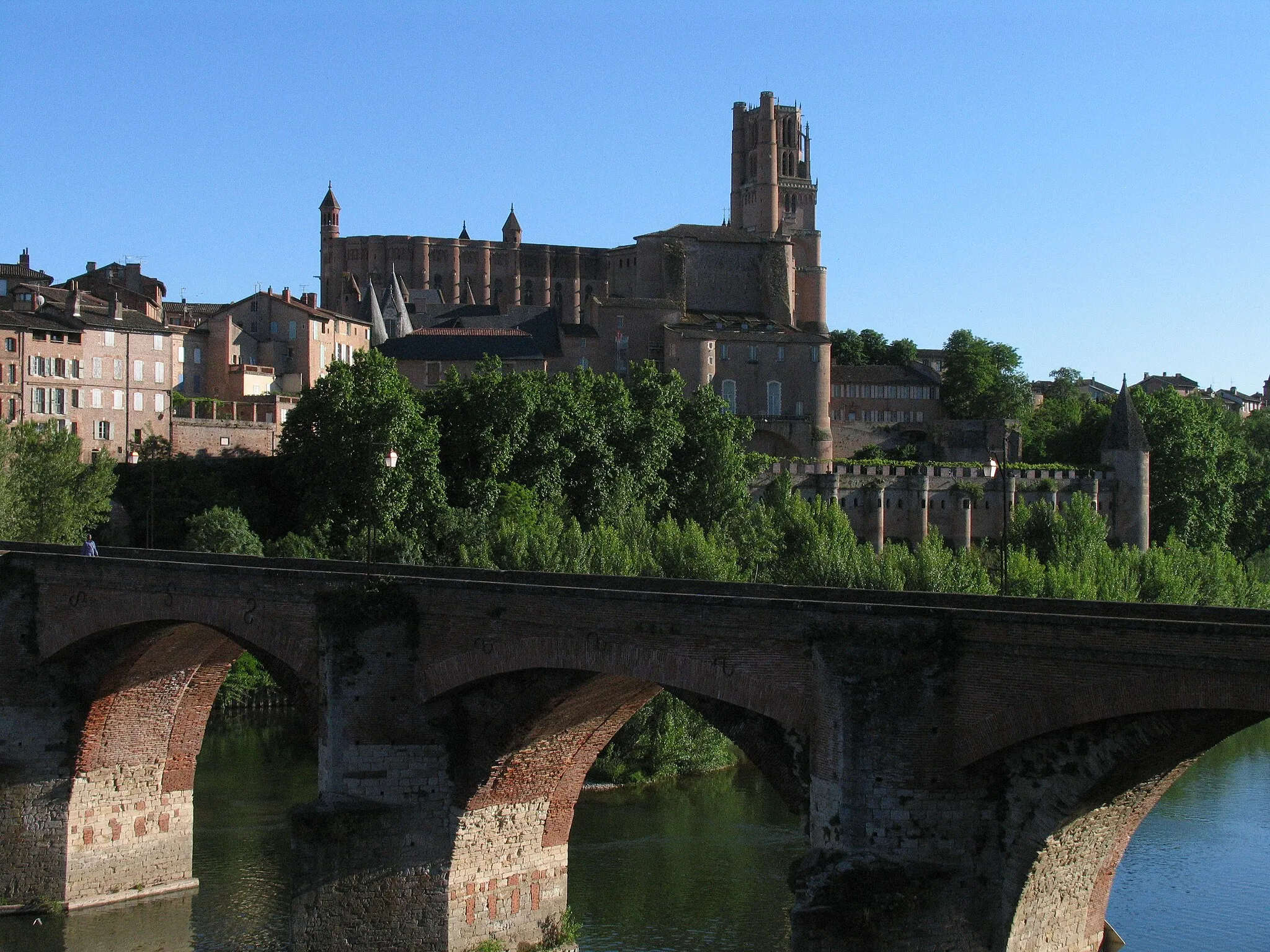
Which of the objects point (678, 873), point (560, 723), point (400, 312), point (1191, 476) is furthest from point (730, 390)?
point (560, 723)

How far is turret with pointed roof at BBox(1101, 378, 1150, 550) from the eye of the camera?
78.9m

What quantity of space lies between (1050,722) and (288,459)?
4661cm

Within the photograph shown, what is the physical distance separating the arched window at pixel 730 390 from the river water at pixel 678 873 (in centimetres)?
4652

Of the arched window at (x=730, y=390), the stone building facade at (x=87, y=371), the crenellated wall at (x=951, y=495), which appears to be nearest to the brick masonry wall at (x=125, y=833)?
the stone building facade at (x=87, y=371)

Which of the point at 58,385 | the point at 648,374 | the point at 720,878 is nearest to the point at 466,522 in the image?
the point at 648,374

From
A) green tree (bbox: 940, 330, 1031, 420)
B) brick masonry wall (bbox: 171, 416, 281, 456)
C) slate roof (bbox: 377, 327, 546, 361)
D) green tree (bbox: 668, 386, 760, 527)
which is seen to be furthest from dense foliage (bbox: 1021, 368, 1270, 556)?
brick masonry wall (bbox: 171, 416, 281, 456)

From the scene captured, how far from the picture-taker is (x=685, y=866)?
106ft

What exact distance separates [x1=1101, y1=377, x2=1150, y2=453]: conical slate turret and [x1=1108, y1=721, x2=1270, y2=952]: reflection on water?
128 feet

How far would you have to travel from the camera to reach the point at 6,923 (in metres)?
30.1

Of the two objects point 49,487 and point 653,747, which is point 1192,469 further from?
point 49,487

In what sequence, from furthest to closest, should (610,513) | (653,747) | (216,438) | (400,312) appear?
(400,312), (216,438), (610,513), (653,747)

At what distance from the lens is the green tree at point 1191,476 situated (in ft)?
267

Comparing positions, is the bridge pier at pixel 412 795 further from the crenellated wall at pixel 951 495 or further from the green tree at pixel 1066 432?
the green tree at pixel 1066 432

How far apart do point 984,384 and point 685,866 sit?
252 feet
